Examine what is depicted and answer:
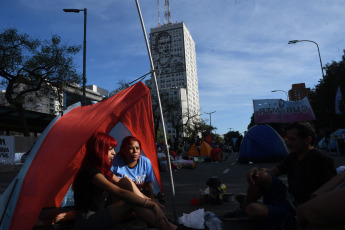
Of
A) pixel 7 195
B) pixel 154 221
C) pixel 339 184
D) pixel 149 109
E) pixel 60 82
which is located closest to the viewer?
pixel 339 184

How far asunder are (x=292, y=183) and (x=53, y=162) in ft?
9.61

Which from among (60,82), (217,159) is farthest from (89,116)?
(60,82)

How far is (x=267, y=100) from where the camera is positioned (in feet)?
49.3

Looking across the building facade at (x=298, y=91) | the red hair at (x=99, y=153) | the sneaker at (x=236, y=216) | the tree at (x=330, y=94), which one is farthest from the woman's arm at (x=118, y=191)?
the building facade at (x=298, y=91)

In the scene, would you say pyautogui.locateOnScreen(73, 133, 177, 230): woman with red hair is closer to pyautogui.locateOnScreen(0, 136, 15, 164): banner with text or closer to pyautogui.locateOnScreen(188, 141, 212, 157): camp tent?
pyautogui.locateOnScreen(0, 136, 15, 164): banner with text

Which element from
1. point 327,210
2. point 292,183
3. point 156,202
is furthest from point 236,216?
point 327,210

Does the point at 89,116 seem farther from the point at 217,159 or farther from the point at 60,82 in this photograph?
the point at 60,82

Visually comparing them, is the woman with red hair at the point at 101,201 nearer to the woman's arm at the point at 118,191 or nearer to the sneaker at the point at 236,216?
the woman's arm at the point at 118,191

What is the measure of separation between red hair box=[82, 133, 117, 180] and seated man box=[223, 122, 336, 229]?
1719mm

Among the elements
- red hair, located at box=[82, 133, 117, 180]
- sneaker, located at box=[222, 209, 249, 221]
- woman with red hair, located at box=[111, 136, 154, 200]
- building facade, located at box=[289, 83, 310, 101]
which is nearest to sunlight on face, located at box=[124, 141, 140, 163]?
woman with red hair, located at box=[111, 136, 154, 200]

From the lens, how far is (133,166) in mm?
4156

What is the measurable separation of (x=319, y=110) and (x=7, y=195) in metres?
33.4

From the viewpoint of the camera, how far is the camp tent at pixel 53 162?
A: 2943mm

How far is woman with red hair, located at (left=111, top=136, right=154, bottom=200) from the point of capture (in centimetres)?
402
